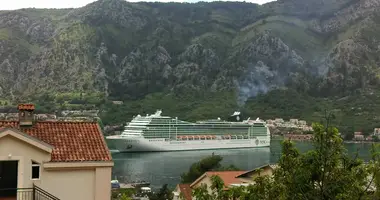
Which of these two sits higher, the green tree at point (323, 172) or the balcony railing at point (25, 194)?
the green tree at point (323, 172)

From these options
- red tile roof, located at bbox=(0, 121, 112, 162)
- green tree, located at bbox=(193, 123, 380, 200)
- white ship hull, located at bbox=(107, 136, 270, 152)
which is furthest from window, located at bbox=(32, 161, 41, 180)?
white ship hull, located at bbox=(107, 136, 270, 152)

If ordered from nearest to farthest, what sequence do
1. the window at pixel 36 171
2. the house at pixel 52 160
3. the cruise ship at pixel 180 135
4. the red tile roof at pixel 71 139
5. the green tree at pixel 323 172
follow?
the green tree at pixel 323 172
the house at pixel 52 160
the window at pixel 36 171
the red tile roof at pixel 71 139
the cruise ship at pixel 180 135

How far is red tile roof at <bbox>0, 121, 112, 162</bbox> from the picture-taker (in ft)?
36.1

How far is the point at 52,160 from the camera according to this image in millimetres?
10656

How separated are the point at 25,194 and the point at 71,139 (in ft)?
5.66

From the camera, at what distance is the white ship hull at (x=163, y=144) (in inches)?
4370

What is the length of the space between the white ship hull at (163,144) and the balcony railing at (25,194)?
99.4 m

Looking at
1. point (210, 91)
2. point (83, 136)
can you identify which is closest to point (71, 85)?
point (210, 91)

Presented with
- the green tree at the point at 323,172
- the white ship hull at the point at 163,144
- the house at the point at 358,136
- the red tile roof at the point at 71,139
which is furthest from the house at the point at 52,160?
the house at the point at 358,136

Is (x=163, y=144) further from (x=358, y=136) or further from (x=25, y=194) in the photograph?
(x=25, y=194)

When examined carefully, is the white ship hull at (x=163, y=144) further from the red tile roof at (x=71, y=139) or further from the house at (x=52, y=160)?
the house at (x=52, y=160)

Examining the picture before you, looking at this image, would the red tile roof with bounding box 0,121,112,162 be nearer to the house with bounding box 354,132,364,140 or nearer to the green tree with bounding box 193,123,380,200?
the green tree with bounding box 193,123,380,200

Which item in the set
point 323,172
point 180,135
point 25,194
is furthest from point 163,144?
point 323,172

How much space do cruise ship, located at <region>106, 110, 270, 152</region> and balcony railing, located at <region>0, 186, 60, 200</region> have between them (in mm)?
99408
